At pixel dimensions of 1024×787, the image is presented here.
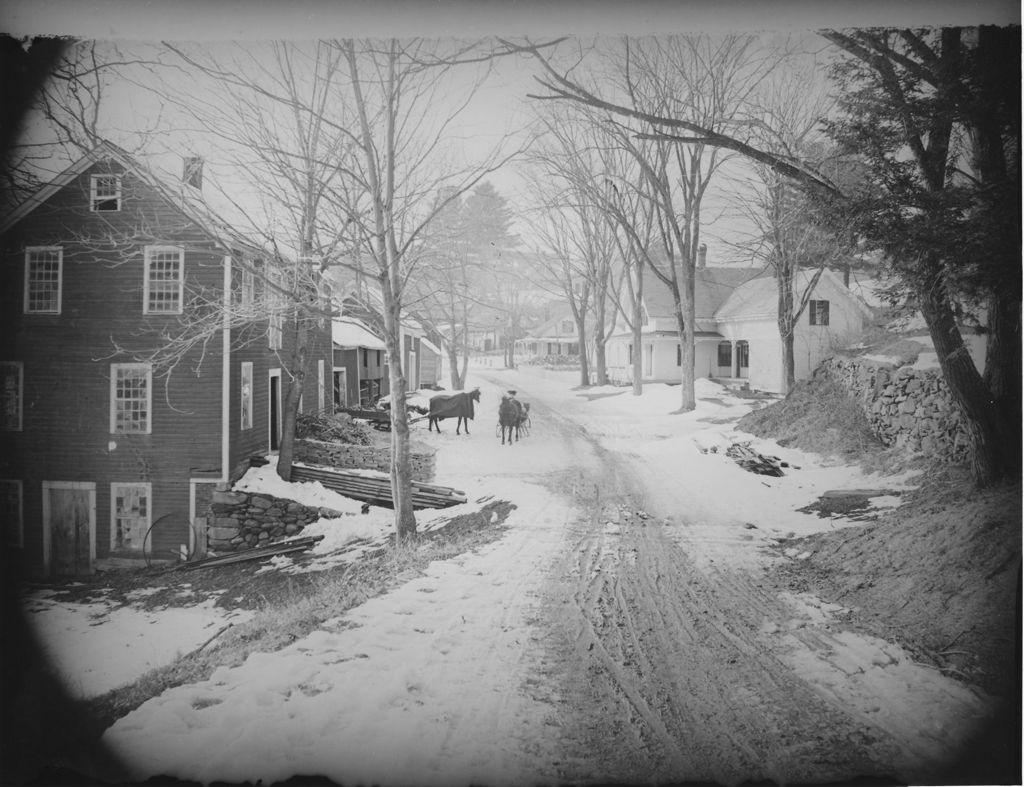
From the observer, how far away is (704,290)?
2512 mm

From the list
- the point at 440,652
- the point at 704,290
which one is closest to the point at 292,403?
the point at 440,652

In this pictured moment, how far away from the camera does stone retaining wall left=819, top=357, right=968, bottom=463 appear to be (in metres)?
2.20

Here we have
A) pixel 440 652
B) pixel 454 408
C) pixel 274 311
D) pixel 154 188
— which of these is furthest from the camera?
pixel 454 408

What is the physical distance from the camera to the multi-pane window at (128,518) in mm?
2133

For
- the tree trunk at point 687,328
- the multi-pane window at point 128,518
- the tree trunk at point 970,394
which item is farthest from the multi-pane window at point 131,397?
the tree trunk at point 970,394

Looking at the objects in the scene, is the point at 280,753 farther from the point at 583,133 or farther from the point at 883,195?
the point at 883,195

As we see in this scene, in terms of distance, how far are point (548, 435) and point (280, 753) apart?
5.41 ft

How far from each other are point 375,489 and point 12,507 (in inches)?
56.0

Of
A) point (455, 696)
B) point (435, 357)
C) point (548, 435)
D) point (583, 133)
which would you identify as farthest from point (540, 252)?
point (455, 696)

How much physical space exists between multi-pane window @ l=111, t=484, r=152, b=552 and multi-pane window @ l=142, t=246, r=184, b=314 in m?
0.76

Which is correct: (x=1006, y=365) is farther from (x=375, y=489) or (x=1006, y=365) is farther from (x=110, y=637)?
→ (x=110, y=637)

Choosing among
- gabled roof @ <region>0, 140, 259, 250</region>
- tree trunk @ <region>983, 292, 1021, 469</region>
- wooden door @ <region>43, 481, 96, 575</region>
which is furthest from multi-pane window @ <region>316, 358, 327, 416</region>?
tree trunk @ <region>983, 292, 1021, 469</region>

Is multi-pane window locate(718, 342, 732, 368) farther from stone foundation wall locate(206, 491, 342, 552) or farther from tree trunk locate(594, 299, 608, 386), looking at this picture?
stone foundation wall locate(206, 491, 342, 552)

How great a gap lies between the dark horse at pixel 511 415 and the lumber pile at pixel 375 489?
423 millimetres
